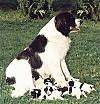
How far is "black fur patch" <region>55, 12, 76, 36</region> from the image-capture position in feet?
27.3

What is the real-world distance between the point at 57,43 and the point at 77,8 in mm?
8751

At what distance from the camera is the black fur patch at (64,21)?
8.34 meters

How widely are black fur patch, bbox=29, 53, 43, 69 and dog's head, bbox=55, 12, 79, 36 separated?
Result: 24.4 inches

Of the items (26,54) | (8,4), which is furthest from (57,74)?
(8,4)

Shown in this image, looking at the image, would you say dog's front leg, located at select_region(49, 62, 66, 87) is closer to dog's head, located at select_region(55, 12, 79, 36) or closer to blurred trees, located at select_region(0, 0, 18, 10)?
dog's head, located at select_region(55, 12, 79, 36)

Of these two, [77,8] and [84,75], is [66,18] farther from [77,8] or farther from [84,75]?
[77,8]

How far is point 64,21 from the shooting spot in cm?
834

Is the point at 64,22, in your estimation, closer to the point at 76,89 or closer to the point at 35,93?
the point at 76,89

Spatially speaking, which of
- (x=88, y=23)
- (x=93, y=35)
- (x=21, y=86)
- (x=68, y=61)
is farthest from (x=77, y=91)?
(x=88, y=23)

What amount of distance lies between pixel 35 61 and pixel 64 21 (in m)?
0.87

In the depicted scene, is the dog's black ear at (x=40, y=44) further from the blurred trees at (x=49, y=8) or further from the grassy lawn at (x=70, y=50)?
the blurred trees at (x=49, y=8)

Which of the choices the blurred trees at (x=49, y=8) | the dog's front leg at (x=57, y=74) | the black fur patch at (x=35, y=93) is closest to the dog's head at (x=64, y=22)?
the dog's front leg at (x=57, y=74)

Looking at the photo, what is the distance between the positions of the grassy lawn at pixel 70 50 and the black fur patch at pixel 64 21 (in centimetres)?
120

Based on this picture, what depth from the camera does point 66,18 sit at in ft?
27.5
